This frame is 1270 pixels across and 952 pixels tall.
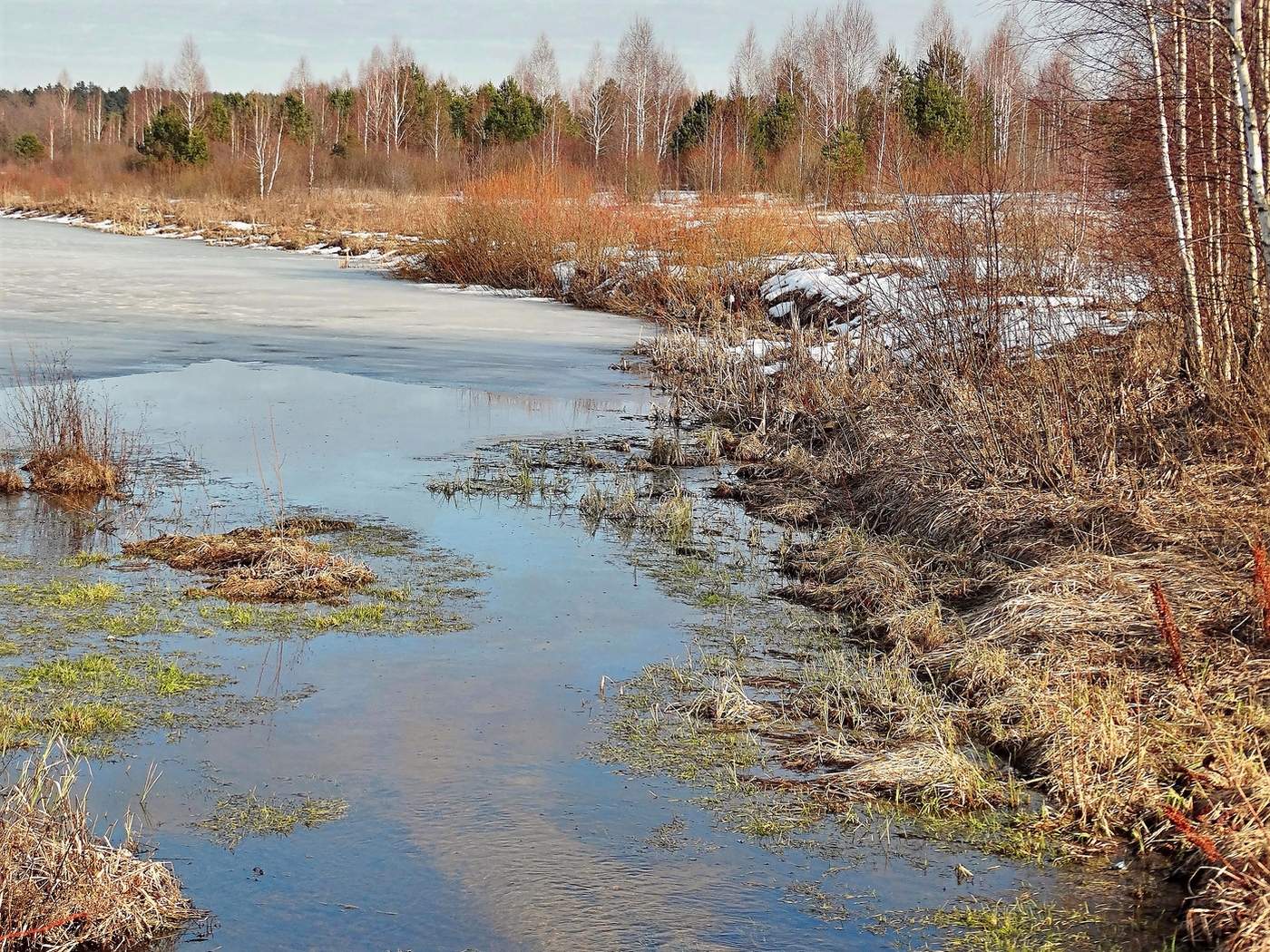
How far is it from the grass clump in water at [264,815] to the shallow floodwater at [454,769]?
0.05 m

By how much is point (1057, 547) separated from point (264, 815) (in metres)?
4.29

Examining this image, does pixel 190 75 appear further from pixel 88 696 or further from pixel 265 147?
pixel 88 696

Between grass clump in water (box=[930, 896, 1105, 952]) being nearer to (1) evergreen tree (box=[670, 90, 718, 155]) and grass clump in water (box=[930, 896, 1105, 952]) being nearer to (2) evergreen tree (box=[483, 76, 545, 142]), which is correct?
(1) evergreen tree (box=[670, 90, 718, 155])

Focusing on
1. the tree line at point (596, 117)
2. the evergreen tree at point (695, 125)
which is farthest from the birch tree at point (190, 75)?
the evergreen tree at point (695, 125)

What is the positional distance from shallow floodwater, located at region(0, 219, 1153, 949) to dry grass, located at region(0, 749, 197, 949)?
0.19 meters

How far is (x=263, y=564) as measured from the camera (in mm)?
7062

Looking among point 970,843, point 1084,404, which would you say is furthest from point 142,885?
point 1084,404

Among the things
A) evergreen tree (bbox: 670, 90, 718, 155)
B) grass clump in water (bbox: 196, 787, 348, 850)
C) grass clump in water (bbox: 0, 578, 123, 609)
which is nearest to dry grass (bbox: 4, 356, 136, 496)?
grass clump in water (bbox: 0, 578, 123, 609)

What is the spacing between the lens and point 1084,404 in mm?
7969

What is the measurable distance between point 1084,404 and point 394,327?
12.4 meters

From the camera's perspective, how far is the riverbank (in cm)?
454

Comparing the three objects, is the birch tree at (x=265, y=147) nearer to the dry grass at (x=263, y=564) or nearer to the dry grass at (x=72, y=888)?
the dry grass at (x=263, y=564)

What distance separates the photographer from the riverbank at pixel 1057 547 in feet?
14.9

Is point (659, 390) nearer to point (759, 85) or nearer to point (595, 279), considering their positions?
point (595, 279)
